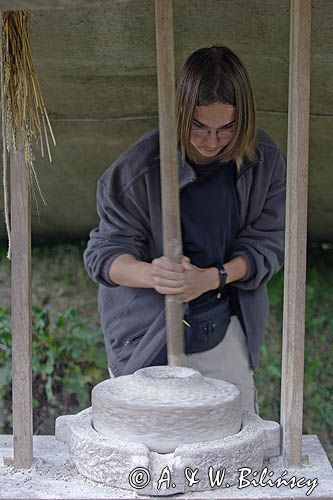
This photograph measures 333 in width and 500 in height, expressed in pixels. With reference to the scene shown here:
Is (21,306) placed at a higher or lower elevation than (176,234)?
lower

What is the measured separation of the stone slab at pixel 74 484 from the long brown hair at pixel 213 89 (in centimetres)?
70

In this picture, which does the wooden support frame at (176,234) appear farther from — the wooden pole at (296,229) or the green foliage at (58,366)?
the green foliage at (58,366)

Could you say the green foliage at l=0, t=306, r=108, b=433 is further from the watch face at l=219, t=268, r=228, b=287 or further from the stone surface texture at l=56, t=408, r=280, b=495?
the stone surface texture at l=56, t=408, r=280, b=495

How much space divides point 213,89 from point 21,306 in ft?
1.98

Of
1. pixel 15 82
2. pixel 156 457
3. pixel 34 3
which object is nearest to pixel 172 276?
pixel 156 457

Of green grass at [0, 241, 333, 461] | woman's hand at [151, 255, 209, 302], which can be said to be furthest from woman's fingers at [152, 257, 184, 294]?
green grass at [0, 241, 333, 461]

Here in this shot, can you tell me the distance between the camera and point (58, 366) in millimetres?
3730

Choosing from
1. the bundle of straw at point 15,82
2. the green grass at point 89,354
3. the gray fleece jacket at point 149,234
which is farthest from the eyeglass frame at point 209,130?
the green grass at point 89,354

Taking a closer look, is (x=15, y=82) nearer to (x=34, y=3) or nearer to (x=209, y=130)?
(x=34, y=3)

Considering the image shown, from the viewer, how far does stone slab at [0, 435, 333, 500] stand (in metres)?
1.67

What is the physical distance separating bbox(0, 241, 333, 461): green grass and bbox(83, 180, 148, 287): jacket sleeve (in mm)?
1583

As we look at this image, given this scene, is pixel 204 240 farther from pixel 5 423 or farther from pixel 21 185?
pixel 5 423

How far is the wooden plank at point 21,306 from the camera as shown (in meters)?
1.78

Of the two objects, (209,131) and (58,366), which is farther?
(58,366)
